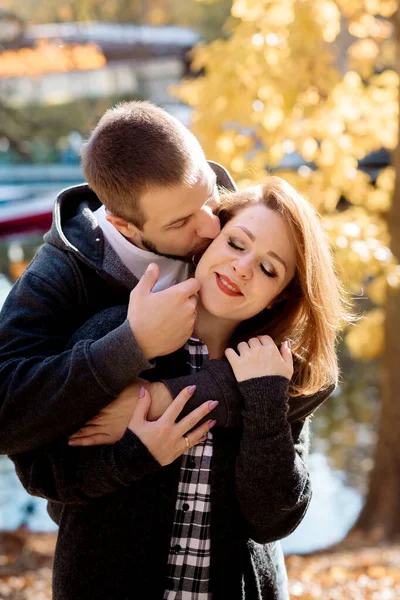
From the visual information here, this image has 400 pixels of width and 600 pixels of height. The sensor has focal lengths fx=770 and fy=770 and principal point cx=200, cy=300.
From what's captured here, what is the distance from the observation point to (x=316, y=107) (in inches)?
159

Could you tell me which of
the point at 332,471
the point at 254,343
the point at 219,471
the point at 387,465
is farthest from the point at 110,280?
the point at 332,471

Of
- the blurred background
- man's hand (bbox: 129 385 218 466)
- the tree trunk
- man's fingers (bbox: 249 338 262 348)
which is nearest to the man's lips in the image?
man's fingers (bbox: 249 338 262 348)

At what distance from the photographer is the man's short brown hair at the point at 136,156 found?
1659 mm

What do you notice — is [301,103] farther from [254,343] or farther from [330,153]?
[254,343]

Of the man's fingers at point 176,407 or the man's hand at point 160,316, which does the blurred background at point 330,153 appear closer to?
the man's hand at point 160,316

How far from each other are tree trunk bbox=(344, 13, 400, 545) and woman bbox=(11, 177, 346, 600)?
11.7 ft

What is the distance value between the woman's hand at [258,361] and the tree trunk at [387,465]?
3651mm

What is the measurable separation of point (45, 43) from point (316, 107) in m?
9.30

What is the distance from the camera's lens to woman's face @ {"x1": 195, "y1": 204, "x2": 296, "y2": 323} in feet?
5.38

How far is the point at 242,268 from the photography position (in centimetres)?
162

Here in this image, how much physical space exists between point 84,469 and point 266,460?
357 mm

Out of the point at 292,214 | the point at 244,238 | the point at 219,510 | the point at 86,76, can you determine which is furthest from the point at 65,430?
the point at 86,76

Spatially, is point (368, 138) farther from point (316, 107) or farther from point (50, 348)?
point (50, 348)

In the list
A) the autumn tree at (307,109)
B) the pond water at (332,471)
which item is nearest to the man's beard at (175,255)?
the autumn tree at (307,109)
